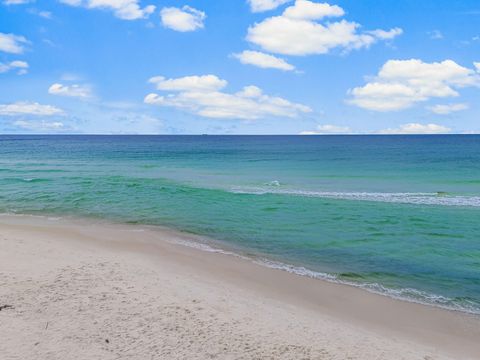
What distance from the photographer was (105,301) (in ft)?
35.0

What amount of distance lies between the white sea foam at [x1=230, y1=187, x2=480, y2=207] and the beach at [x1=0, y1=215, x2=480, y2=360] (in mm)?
17472

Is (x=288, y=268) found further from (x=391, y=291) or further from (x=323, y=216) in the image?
(x=323, y=216)

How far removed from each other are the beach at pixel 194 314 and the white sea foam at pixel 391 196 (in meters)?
17.5

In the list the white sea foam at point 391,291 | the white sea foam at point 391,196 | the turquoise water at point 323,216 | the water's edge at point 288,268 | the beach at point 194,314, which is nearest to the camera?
the beach at point 194,314

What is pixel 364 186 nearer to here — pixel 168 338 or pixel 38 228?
pixel 38 228

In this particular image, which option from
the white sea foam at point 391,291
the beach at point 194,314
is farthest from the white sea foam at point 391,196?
the beach at point 194,314

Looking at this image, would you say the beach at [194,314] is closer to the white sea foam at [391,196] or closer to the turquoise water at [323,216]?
the turquoise water at [323,216]

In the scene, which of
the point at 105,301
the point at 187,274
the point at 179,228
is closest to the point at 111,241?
the point at 179,228

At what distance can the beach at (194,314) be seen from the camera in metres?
8.60

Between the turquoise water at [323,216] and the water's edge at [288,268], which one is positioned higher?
the turquoise water at [323,216]

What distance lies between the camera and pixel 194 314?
1019 cm

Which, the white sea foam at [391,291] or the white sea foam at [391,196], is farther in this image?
the white sea foam at [391,196]

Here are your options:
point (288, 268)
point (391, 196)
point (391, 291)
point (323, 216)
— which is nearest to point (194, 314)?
point (288, 268)

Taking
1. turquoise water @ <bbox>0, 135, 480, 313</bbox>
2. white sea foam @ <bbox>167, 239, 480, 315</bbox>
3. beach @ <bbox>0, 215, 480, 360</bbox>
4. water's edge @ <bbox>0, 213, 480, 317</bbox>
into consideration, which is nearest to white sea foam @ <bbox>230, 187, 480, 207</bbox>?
turquoise water @ <bbox>0, 135, 480, 313</bbox>
